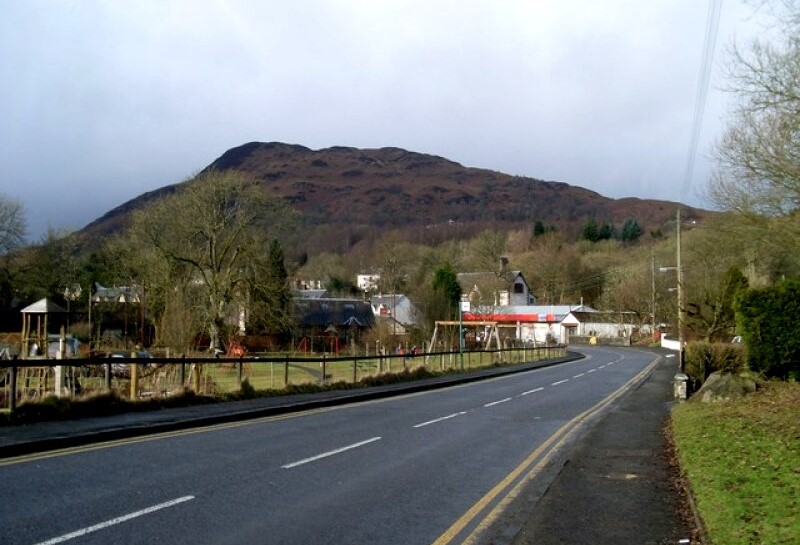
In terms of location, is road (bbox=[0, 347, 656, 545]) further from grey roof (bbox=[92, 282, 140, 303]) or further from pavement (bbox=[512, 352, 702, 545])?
grey roof (bbox=[92, 282, 140, 303])

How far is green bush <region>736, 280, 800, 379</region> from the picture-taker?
20.8 meters

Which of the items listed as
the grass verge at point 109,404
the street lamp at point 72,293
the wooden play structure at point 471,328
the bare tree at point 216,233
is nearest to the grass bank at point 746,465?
the grass verge at point 109,404

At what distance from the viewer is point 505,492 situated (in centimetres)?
954

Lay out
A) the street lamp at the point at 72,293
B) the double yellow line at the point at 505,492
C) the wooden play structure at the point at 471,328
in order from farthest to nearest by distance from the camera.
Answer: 1. the street lamp at the point at 72,293
2. the wooden play structure at the point at 471,328
3. the double yellow line at the point at 505,492

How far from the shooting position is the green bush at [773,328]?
68.1 feet

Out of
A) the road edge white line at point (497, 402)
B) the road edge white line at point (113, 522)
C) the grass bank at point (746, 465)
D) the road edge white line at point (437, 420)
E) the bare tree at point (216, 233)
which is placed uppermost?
the bare tree at point (216, 233)

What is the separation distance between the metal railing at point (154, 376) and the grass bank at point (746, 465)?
436 inches

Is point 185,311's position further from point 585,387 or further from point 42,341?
point 585,387

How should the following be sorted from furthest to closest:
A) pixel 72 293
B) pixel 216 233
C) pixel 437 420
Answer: pixel 72 293 < pixel 216 233 < pixel 437 420

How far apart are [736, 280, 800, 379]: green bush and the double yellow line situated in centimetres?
721

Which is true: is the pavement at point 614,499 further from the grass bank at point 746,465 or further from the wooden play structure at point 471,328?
the wooden play structure at point 471,328

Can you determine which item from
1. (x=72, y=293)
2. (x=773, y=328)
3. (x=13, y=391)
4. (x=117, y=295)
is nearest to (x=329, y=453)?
(x=13, y=391)

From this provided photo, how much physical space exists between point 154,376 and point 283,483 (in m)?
14.9

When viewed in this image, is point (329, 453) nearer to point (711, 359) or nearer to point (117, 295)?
point (711, 359)
